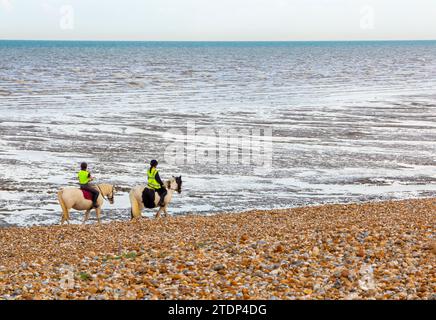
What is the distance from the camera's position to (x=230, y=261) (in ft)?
44.9

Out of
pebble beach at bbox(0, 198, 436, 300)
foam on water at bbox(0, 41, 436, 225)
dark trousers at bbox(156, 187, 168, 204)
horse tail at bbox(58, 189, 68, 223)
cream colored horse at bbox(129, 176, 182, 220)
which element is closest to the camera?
pebble beach at bbox(0, 198, 436, 300)

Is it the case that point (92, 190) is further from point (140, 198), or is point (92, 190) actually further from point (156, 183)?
point (156, 183)

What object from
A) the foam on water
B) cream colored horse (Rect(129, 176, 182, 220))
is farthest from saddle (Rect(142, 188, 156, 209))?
the foam on water

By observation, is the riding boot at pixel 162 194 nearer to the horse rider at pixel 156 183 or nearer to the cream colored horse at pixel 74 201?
the horse rider at pixel 156 183

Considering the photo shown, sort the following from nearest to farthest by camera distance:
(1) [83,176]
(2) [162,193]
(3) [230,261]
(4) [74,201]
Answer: (3) [230,261], (4) [74,201], (1) [83,176], (2) [162,193]

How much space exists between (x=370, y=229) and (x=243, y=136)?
77.7ft

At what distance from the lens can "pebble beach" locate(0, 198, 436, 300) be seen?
11.9 m

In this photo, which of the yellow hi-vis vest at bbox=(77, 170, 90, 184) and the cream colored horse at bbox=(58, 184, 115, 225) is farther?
the yellow hi-vis vest at bbox=(77, 170, 90, 184)

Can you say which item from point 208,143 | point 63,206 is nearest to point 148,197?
point 63,206

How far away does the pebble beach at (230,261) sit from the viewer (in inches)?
467

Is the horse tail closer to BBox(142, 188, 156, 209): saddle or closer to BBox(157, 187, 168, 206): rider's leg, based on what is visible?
BBox(142, 188, 156, 209): saddle

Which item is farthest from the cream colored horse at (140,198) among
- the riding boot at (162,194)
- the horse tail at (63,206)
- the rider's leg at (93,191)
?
the horse tail at (63,206)

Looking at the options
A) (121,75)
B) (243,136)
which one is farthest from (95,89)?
(243,136)

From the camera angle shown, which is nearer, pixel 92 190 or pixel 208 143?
pixel 92 190
